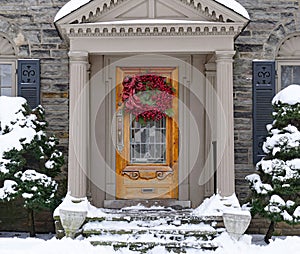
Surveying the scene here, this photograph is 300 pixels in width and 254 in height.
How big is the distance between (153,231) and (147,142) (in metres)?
2.02

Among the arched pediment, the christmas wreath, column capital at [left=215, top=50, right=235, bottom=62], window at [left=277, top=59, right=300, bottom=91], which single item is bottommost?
the christmas wreath

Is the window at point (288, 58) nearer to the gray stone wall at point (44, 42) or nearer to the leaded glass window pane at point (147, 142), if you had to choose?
the leaded glass window pane at point (147, 142)

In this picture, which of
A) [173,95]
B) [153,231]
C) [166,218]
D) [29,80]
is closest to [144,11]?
[173,95]

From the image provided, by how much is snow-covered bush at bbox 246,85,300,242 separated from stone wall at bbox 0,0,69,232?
3460 millimetres

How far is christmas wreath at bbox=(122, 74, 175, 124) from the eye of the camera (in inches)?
321

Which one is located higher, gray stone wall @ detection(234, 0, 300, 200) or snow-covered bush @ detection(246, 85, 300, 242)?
gray stone wall @ detection(234, 0, 300, 200)

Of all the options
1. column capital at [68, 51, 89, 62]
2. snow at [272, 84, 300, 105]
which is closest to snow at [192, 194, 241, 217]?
snow at [272, 84, 300, 105]

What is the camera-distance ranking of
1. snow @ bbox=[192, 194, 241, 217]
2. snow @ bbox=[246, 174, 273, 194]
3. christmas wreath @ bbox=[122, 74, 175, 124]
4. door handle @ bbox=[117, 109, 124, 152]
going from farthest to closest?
door handle @ bbox=[117, 109, 124, 152] < christmas wreath @ bbox=[122, 74, 175, 124] < snow @ bbox=[246, 174, 273, 194] < snow @ bbox=[192, 194, 241, 217]

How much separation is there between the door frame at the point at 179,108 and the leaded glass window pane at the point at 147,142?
1.03ft

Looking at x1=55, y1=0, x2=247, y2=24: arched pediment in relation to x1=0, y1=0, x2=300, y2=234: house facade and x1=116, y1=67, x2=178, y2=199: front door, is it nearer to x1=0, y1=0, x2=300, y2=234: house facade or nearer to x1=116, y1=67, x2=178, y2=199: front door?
x1=0, y1=0, x2=300, y2=234: house facade

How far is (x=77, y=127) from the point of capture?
7.17 meters

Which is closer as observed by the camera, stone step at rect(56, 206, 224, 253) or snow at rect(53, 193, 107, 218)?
stone step at rect(56, 206, 224, 253)

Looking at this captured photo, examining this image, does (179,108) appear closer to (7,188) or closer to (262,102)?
(262,102)

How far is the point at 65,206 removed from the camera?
684cm
